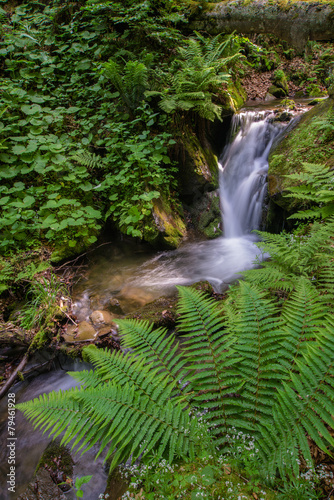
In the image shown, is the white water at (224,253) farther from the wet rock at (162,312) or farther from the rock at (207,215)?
the wet rock at (162,312)

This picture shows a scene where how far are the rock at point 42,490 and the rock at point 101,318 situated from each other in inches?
74.4

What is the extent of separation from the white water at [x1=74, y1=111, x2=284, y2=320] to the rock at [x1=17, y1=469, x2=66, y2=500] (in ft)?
7.01

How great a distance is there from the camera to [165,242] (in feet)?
17.8

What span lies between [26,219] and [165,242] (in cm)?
254

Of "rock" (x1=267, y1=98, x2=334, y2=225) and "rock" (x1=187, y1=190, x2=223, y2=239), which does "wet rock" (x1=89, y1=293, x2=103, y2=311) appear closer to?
"rock" (x1=187, y1=190, x2=223, y2=239)

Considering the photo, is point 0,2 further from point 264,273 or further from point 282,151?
point 264,273

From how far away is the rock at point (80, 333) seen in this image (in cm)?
350

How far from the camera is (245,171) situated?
6516 mm

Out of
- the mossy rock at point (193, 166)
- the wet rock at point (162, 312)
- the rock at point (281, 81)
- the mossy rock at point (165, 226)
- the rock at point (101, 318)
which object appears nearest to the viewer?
the wet rock at point (162, 312)

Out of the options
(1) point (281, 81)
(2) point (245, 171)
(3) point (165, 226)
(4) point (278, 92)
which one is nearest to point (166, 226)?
(3) point (165, 226)

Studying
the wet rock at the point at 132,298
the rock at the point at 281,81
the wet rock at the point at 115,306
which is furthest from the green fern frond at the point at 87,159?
the rock at the point at 281,81

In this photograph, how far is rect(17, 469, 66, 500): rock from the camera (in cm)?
178

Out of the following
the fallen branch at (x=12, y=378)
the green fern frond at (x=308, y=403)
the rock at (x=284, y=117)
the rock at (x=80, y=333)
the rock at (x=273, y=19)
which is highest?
the rock at (x=273, y=19)

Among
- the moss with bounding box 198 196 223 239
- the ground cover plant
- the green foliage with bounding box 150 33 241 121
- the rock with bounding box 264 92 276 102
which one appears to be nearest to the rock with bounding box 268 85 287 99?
the rock with bounding box 264 92 276 102
